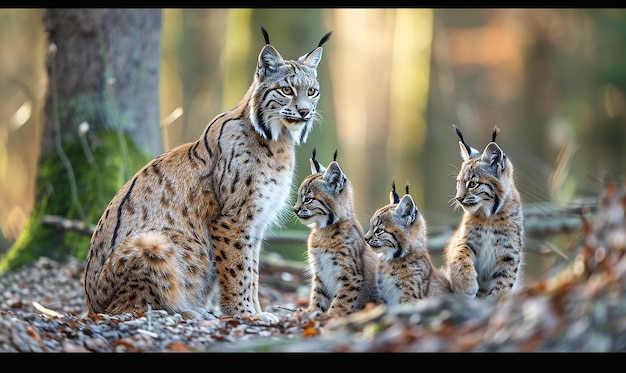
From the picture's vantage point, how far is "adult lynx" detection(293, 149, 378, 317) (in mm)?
8430

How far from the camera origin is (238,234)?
8.65m

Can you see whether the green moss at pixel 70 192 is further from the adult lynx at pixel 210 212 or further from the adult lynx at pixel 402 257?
the adult lynx at pixel 402 257

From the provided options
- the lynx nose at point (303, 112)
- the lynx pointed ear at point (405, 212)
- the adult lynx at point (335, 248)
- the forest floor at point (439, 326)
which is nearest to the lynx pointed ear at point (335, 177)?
the adult lynx at point (335, 248)

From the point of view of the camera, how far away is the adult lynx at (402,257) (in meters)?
8.17

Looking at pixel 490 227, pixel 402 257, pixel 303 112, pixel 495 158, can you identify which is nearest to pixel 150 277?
pixel 303 112

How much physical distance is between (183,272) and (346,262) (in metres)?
1.55

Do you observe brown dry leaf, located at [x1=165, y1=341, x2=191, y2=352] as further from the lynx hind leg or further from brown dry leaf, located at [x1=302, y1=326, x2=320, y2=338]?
the lynx hind leg

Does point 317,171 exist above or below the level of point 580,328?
above

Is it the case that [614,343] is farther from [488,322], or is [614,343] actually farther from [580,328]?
[488,322]

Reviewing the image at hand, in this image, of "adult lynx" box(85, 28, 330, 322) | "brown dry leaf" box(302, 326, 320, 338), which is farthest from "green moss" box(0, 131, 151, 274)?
"brown dry leaf" box(302, 326, 320, 338)

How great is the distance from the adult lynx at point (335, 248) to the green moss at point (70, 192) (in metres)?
3.45

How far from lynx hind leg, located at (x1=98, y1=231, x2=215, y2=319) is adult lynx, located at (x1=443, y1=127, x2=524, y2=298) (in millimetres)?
2480

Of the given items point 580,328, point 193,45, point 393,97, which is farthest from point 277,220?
point 193,45

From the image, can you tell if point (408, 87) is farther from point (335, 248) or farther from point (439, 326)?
point (439, 326)
